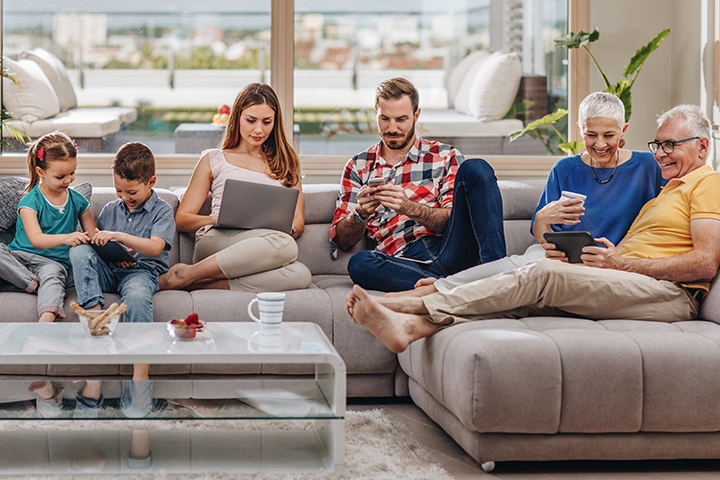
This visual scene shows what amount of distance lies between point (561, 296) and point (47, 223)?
1.92 meters

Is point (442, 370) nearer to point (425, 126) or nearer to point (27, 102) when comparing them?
point (425, 126)

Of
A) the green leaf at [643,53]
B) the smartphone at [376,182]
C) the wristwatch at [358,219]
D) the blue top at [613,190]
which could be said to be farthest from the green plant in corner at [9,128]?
the green leaf at [643,53]

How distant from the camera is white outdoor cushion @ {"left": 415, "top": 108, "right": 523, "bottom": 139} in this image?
4.46 metres

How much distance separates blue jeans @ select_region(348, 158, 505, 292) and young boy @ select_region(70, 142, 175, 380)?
75 cm

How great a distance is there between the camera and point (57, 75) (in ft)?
14.0

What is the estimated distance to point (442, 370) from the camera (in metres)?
2.33

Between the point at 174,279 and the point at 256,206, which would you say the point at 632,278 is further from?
the point at 174,279

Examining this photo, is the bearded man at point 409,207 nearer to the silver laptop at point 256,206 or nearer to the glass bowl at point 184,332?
the silver laptop at point 256,206

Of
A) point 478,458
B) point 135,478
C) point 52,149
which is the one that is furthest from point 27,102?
point 478,458

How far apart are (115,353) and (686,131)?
1.95 meters

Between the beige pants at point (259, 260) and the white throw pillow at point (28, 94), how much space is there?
1541mm

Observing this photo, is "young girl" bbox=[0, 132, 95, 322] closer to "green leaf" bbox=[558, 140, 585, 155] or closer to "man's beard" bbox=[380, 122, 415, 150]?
"man's beard" bbox=[380, 122, 415, 150]

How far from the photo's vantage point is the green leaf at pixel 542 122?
14.1 feet

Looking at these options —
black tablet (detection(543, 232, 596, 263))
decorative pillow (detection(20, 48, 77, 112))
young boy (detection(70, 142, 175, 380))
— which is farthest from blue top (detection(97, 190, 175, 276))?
black tablet (detection(543, 232, 596, 263))
